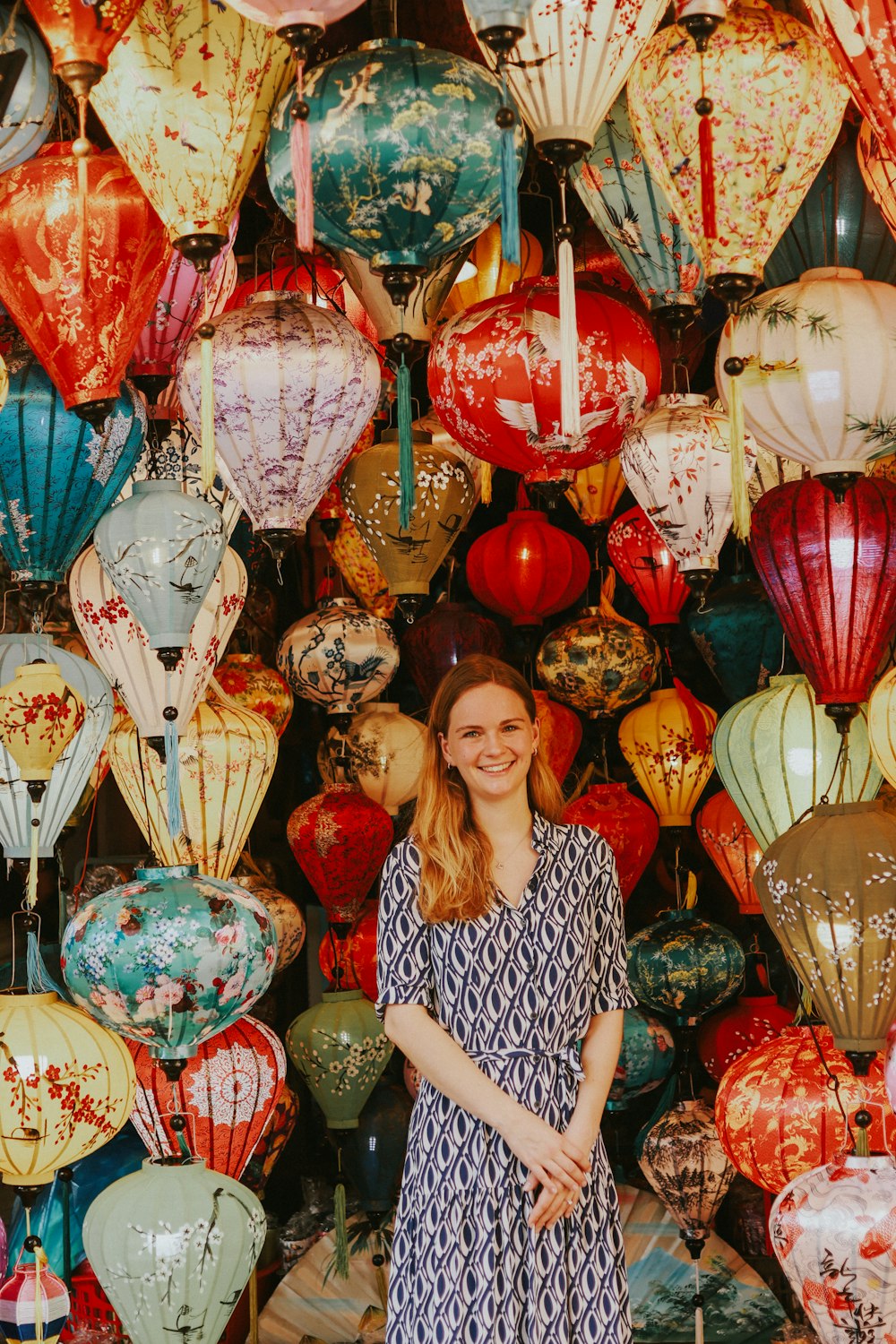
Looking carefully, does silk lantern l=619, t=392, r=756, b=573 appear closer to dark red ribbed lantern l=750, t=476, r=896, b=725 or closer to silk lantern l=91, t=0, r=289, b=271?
dark red ribbed lantern l=750, t=476, r=896, b=725

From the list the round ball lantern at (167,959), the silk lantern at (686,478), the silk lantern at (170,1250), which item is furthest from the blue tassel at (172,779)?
the silk lantern at (686,478)

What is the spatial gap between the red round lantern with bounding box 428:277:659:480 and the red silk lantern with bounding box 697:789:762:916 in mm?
911

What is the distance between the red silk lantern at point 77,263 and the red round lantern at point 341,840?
1.15m

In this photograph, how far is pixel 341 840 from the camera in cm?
291

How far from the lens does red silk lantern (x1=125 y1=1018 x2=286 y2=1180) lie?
7.96ft

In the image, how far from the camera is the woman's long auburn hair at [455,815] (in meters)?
1.83

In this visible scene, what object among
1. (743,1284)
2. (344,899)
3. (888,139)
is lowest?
(743,1284)

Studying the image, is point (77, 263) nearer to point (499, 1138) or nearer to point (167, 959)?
point (167, 959)

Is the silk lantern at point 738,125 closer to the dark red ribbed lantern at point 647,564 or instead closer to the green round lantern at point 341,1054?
the dark red ribbed lantern at point 647,564

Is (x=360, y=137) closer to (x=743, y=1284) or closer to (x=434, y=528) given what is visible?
(x=434, y=528)

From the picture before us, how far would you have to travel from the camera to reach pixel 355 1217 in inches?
121

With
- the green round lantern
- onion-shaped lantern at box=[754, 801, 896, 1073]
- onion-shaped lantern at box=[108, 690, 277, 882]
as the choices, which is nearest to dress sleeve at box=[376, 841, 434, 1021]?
onion-shaped lantern at box=[754, 801, 896, 1073]

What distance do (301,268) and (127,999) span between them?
1.26 meters

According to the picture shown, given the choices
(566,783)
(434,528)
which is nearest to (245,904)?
(434,528)
